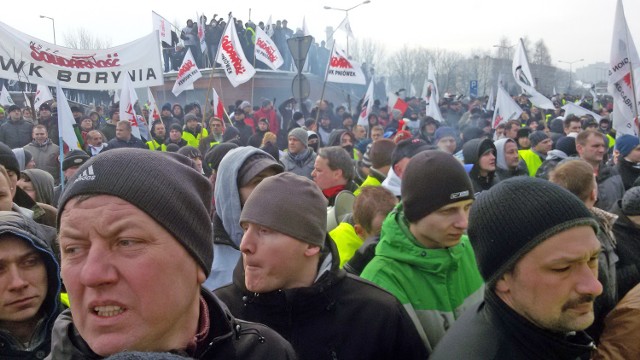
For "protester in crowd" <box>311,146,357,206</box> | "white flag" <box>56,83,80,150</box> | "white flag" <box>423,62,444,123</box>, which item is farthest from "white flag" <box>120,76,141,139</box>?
"white flag" <box>423,62,444,123</box>

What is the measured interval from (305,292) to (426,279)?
2.23ft

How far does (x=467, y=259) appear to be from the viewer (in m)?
2.91

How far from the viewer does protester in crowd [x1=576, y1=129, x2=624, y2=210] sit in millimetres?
5965

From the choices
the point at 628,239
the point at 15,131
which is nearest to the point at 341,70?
the point at 15,131

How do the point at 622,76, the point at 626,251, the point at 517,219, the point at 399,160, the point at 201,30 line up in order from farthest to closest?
the point at 201,30 < the point at 622,76 < the point at 399,160 < the point at 626,251 < the point at 517,219

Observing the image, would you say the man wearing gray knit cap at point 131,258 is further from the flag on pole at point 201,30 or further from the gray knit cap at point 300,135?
the flag on pole at point 201,30

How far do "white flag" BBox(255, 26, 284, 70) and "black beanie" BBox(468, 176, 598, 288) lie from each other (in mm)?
11600

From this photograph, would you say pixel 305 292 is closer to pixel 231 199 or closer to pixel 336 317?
pixel 336 317

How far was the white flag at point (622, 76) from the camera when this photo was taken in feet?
25.2

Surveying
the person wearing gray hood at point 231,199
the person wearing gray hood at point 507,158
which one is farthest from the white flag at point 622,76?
the person wearing gray hood at point 231,199

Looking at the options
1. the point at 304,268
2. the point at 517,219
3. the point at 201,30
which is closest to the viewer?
the point at 517,219

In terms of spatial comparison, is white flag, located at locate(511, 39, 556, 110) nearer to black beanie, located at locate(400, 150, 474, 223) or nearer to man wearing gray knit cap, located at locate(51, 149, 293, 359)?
black beanie, located at locate(400, 150, 474, 223)

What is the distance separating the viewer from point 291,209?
249 cm

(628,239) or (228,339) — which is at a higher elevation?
(228,339)
